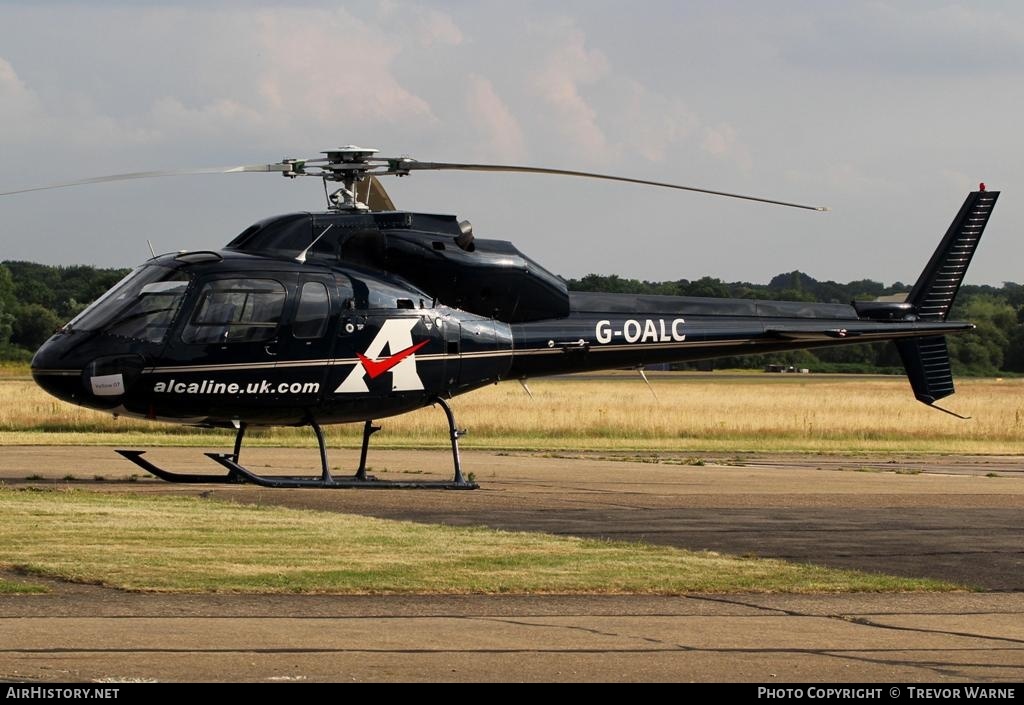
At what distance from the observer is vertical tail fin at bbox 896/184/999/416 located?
87.4 ft

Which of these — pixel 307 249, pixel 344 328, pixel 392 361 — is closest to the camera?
pixel 344 328

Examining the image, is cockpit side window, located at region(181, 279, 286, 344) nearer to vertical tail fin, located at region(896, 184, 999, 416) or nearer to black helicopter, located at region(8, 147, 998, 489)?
black helicopter, located at region(8, 147, 998, 489)

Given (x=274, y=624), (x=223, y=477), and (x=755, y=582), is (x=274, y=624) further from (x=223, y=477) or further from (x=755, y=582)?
(x=223, y=477)

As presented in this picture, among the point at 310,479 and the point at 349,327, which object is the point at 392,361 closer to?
the point at 349,327

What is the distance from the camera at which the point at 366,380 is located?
21406 mm

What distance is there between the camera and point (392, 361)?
70.8 ft

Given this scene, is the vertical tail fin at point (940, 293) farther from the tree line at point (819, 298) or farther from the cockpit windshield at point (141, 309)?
the tree line at point (819, 298)

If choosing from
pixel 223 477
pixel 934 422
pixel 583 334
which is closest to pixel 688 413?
pixel 934 422

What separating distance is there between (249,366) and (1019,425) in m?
31.9

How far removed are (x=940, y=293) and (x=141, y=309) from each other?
14408mm

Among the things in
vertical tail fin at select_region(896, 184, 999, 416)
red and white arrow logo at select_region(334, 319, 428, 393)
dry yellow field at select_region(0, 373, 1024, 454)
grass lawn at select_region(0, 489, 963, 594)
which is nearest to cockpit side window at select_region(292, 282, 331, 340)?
red and white arrow logo at select_region(334, 319, 428, 393)

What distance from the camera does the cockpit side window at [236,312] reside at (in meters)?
20.0

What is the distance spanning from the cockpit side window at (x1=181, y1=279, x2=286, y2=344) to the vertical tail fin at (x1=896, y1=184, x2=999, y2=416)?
39.4 feet

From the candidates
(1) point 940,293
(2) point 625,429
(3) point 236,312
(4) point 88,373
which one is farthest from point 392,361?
(2) point 625,429
